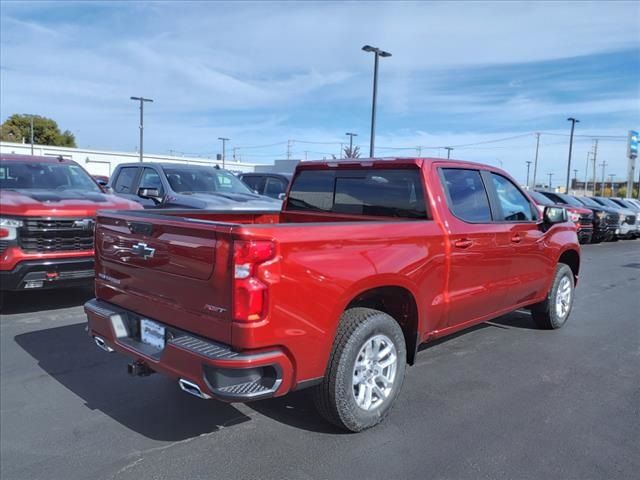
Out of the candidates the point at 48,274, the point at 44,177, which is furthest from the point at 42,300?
the point at 44,177

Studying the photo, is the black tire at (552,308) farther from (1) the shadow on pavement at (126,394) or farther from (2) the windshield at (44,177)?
(2) the windshield at (44,177)

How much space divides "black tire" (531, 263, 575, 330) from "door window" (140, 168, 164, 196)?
21.3ft

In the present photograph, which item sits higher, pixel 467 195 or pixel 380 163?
pixel 380 163

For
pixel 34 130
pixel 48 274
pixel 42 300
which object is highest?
pixel 34 130

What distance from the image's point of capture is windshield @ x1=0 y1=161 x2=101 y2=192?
730 cm

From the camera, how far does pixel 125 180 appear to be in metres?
10.4

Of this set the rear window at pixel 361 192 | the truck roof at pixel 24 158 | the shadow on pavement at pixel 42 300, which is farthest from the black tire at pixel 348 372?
the truck roof at pixel 24 158

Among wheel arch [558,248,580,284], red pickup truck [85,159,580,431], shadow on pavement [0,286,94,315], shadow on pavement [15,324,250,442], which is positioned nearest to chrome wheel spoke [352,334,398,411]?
red pickup truck [85,159,580,431]

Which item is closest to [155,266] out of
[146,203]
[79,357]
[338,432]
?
[338,432]

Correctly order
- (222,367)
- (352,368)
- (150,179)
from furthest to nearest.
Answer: (150,179) < (352,368) < (222,367)

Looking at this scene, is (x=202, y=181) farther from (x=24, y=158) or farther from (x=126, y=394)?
(x=126, y=394)

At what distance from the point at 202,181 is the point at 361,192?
5.71 m

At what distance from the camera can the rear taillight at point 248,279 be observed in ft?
9.18

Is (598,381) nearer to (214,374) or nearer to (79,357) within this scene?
(214,374)
